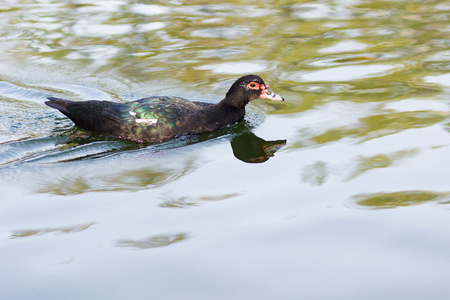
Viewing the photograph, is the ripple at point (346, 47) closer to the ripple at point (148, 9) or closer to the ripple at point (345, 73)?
the ripple at point (345, 73)

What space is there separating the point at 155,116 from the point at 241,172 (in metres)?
1.87

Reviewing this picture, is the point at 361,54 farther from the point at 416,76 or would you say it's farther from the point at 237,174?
the point at 237,174

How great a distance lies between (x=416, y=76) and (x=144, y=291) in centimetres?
685

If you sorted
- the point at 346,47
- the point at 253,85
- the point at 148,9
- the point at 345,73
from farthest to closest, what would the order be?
the point at 148,9
the point at 346,47
the point at 345,73
the point at 253,85

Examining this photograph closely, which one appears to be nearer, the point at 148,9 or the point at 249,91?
the point at 249,91

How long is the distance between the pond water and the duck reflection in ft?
0.12

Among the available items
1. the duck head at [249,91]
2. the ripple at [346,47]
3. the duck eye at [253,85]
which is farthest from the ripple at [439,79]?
the duck eye at [253,85]

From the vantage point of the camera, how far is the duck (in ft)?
26.4

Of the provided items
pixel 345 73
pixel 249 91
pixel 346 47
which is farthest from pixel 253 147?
pixel 346 47

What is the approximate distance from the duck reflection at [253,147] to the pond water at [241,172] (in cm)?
4

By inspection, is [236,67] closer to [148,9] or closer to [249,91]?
[249,91]

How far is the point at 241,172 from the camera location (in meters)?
6.67

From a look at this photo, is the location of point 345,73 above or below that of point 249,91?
below

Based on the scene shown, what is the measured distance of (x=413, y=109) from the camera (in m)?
8.48
